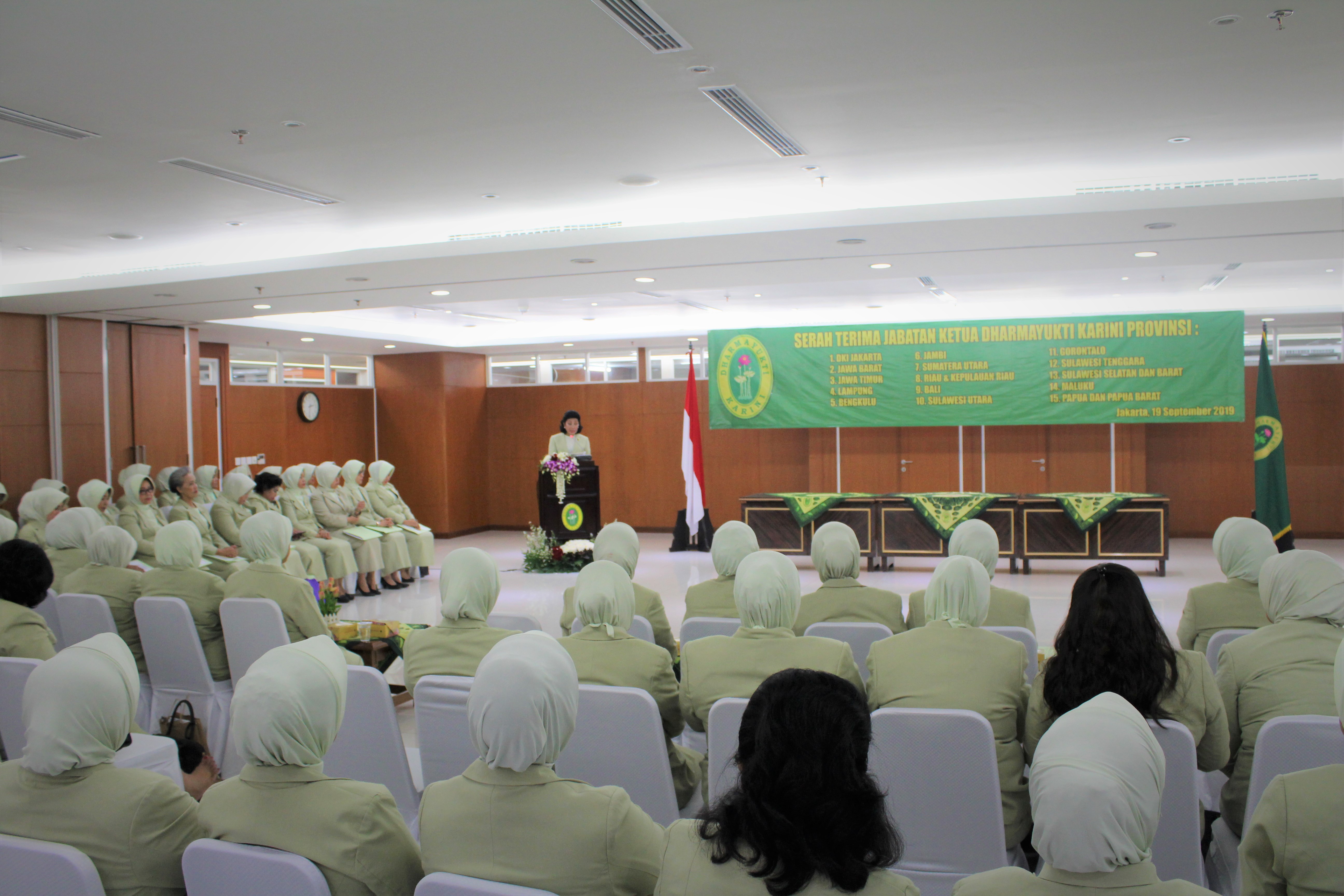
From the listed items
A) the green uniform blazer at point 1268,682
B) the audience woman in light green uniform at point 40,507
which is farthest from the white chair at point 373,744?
the audience woman in light green uniform at point 40,507

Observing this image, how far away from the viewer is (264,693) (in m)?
1.89

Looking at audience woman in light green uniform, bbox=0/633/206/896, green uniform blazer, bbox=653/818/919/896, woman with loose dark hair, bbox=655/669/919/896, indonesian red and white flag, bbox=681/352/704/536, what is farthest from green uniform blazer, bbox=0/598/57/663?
indonesian red and white flag, bbox=681/352/704/536

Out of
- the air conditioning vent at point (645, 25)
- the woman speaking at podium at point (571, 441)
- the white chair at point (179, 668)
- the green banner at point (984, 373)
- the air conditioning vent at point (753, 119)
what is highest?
the air conditioning vent at point (753, 119)

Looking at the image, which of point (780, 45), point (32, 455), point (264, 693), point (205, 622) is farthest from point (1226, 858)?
point (32, 455)

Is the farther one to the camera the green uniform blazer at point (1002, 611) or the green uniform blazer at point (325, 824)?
the green uniform blazer at point (1002, 611)

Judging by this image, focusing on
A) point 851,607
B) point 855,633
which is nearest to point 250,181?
point 851,607

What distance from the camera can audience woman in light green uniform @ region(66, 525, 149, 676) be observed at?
15.1ft

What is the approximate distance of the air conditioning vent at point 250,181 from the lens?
201 inches

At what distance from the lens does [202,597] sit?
4551 mm

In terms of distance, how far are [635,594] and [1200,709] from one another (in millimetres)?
2121

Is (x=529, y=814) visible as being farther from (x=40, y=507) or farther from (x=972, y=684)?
(x=40, y=507)

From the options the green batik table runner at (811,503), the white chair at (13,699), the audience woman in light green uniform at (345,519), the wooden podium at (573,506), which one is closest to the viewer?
the white chair at (13,699)

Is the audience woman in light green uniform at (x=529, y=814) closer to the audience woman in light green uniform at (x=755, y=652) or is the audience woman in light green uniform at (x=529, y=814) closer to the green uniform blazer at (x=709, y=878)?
the green uniform blazer at (x=709, y=878)

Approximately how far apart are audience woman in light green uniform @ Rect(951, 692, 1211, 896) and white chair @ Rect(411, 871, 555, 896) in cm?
72
